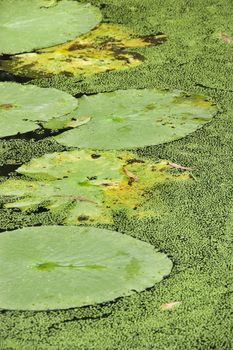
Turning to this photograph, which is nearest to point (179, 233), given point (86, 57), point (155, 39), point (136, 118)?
point (136, 118)

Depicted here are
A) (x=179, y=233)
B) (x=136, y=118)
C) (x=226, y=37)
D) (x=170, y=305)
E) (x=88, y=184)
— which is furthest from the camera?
(x=226, y=37)

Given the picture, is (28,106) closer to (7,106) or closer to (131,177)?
(7,106)

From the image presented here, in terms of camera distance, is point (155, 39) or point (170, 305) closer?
point (170, 305)

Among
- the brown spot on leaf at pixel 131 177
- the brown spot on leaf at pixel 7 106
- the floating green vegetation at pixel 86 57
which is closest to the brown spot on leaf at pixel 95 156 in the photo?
the brown spot on leaf at pixel 131 177

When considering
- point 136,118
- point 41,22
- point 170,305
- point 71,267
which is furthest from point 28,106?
point 170,305

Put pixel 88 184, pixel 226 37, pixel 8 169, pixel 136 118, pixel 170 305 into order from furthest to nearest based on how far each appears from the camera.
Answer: pixel 226 37 < pixel 136 118 < pixel 8 169 < pixel 88 184 < pixel 170 305

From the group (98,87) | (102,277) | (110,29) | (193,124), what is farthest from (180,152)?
(110,29)
